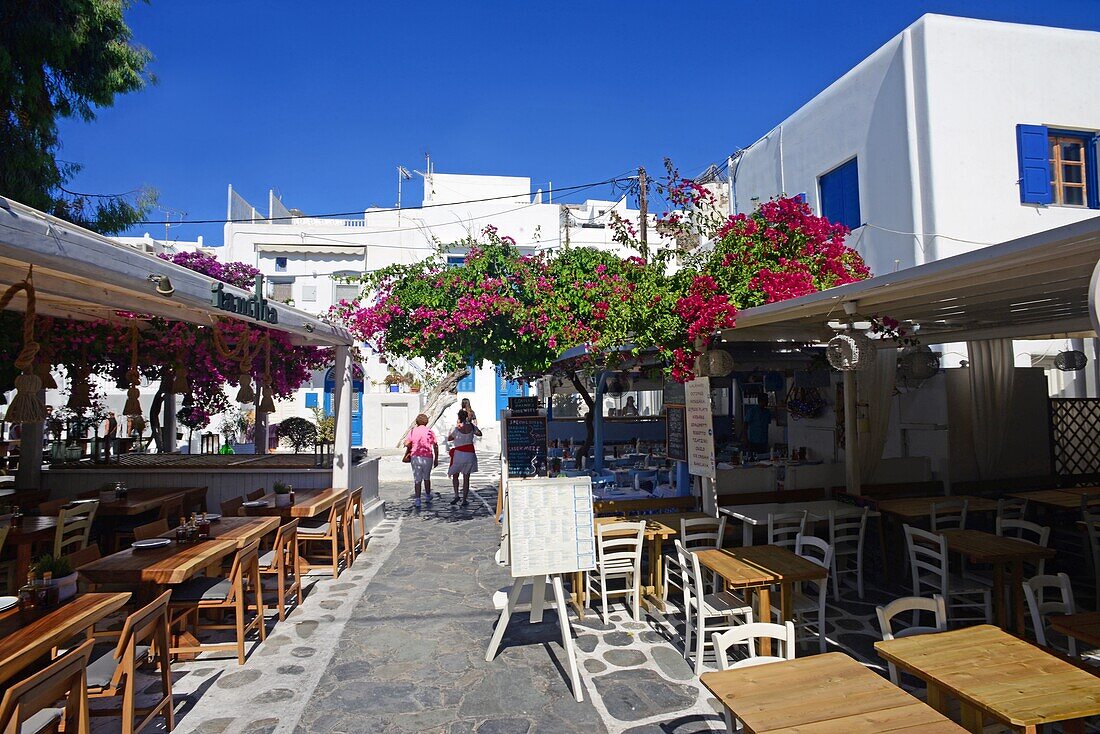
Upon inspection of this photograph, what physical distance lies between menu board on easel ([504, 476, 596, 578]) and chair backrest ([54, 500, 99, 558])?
4258mm

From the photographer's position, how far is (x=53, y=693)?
2805 mm

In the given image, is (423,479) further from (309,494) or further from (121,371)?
(121,371)

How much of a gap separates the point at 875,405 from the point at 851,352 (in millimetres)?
3049

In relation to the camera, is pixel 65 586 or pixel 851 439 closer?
pixel 65 586

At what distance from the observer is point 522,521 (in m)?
4.32

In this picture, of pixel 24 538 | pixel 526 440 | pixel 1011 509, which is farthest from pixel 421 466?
pixel 1011 509

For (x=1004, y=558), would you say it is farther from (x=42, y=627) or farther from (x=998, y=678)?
(x=42, y=627)

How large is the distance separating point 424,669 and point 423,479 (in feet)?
22.9

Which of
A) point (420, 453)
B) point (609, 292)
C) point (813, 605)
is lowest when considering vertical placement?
point (813, 605)

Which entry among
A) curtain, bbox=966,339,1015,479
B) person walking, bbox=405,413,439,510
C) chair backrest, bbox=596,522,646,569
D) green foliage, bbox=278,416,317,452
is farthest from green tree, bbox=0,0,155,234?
curtain, bbox=966,339,1015,479

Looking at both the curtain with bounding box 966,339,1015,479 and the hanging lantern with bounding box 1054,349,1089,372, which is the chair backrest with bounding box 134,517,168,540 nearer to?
the curtain with bounding box 966,339,1015,479

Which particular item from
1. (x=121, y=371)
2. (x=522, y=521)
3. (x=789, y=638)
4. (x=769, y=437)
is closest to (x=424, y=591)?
(x=522, y=521)

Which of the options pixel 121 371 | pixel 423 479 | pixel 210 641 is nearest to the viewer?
pixel 210 641

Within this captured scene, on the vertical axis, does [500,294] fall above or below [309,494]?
above
